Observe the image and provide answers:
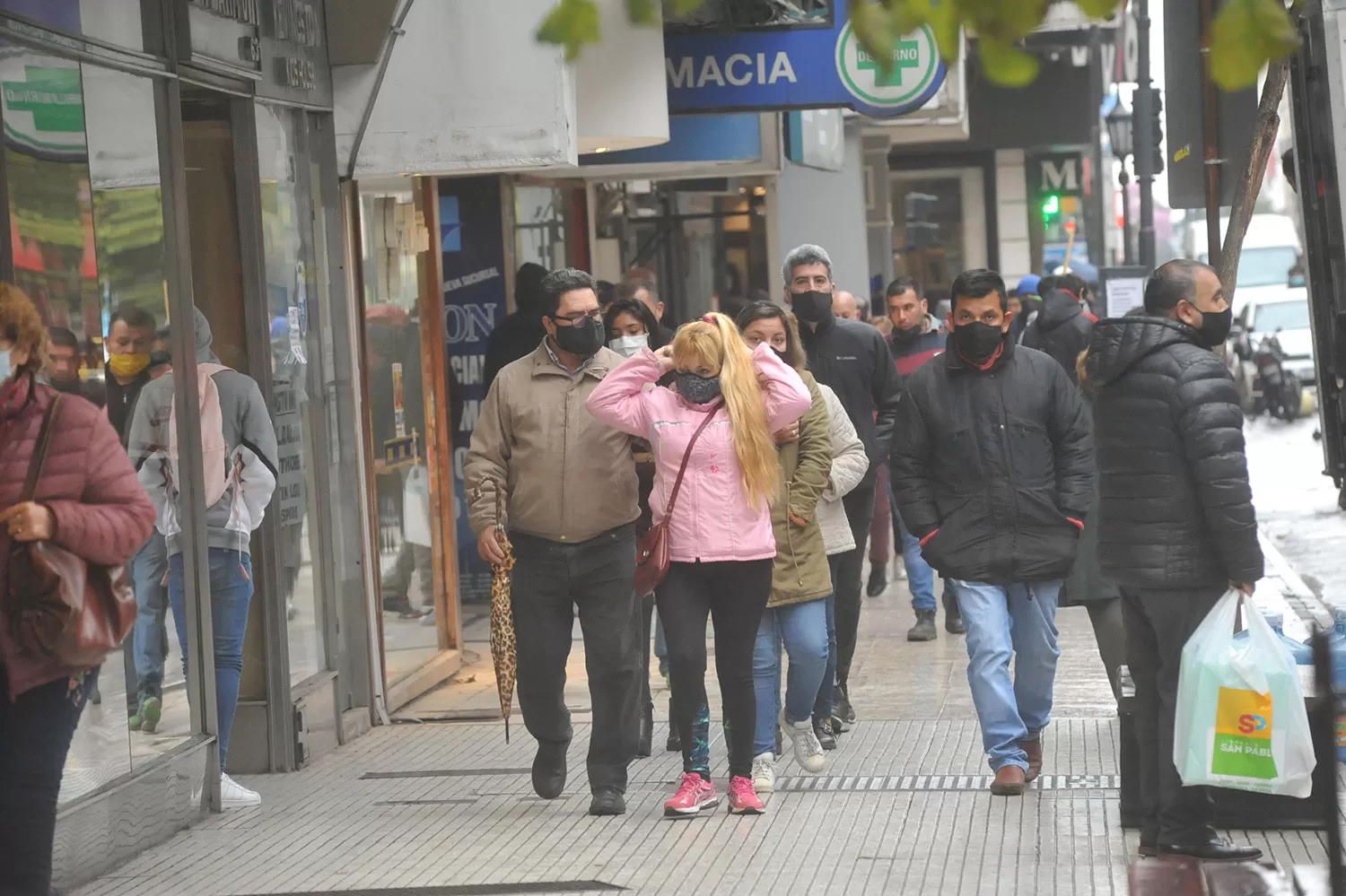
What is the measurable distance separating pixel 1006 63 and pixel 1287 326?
99.7ft

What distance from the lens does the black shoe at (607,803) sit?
23.9 feet

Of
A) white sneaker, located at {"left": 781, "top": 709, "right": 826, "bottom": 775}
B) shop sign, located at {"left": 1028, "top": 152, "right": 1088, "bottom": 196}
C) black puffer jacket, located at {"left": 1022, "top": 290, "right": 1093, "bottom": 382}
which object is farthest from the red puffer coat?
shop sign, located at {"left": 1028, "top": 152, "right": 1088, "bottom": 196}

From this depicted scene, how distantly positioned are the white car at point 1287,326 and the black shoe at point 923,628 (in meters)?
19.8

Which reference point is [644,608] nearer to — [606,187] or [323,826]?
[323,826]

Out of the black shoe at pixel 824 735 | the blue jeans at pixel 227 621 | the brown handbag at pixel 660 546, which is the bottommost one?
the black shoe at pixel 824 735

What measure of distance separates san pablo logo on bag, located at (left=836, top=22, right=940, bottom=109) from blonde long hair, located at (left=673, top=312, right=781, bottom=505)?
3.57 metres

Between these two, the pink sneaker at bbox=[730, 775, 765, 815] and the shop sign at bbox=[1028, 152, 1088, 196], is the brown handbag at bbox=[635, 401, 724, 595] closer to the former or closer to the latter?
the pink sneaker at bbox=[730, 775, 765, 815]

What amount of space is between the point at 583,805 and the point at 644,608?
1015 mm

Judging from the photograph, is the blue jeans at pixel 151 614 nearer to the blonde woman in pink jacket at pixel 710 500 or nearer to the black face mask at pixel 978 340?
the blonde woman in pink jacket at pixel 710 500

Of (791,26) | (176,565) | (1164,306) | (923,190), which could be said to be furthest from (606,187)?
(923,190)

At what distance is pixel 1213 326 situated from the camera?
620cm

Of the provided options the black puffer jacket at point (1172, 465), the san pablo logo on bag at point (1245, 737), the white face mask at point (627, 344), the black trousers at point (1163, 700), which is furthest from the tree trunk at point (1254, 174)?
the white face mask at point (627, 344)

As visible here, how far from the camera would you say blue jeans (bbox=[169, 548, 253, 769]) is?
25.4 feet

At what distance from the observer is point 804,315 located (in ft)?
29.2
